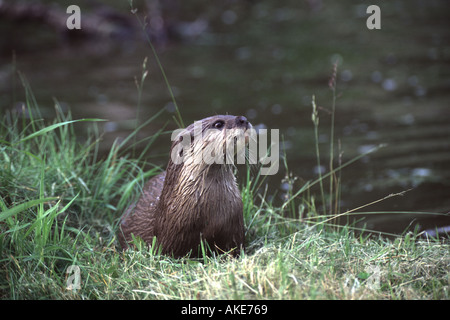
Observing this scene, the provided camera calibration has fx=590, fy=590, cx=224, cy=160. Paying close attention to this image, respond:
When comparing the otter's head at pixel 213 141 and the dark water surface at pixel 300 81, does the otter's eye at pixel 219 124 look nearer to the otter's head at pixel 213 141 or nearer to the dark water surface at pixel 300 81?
the otter's head at pixel 213 141

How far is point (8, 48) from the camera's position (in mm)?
10414

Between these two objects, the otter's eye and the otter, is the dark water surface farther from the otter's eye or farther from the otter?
the otter's eye

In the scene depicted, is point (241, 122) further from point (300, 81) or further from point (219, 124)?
point (300, 81)

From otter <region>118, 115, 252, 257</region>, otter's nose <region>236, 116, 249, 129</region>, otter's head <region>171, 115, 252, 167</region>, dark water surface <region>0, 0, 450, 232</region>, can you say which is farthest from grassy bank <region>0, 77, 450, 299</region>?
dark water surface <region>0, 0, 450, 232</region>

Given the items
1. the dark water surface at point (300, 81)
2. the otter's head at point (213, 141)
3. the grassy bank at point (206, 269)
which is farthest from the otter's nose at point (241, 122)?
the dark water surface at point (300, 81)

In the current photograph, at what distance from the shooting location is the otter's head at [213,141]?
2750 mm

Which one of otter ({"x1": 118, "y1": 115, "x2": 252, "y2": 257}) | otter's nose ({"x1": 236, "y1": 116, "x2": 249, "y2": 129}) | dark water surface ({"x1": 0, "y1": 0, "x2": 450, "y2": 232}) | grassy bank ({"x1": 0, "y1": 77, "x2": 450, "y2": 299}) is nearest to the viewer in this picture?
grassy bank ({"x1": 0, "y1": 77, "x2": 450, "y2": 299})

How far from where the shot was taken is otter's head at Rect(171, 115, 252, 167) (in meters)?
2.75

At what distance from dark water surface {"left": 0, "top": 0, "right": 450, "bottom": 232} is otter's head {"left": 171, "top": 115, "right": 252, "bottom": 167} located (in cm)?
156

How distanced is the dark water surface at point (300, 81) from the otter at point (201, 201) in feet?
4.84

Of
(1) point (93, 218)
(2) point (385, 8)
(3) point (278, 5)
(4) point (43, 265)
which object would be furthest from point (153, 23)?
(4) point (43, 265)

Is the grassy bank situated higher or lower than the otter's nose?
lower

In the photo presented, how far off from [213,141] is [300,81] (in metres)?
5.22
